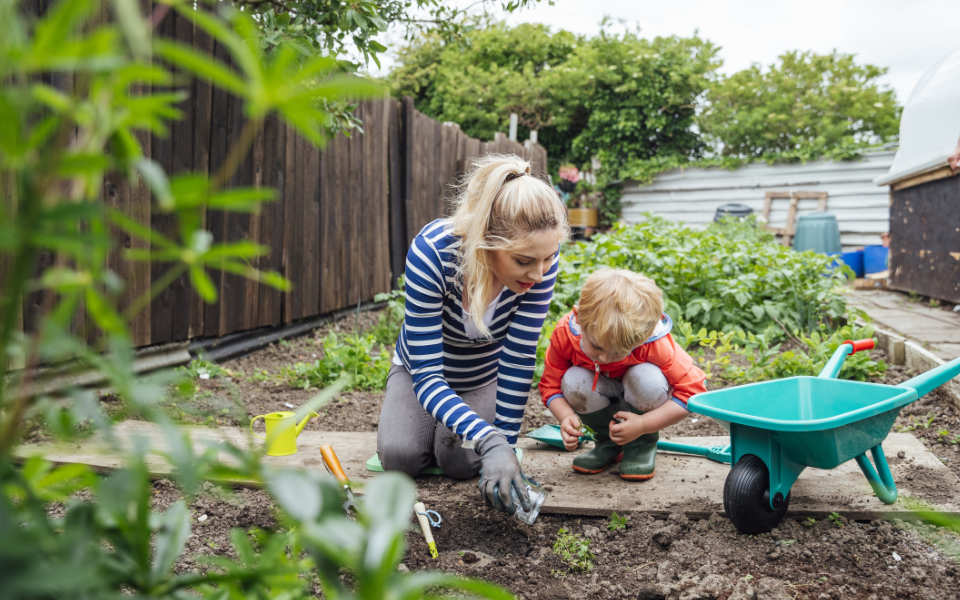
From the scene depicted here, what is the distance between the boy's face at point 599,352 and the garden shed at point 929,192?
396cm

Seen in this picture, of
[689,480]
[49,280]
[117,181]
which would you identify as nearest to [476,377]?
[689,480]

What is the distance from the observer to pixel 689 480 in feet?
7.20

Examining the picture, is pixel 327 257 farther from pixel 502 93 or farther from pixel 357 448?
pixel 502 93

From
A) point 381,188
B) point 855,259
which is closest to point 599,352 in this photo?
point 381,188

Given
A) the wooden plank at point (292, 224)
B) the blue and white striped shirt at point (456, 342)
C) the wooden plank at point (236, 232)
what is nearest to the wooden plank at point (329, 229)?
the wooden plank at point (292, 224)

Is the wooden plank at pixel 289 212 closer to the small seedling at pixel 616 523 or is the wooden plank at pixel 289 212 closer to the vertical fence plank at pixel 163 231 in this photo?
the vertical fence plank at pixel 163 231

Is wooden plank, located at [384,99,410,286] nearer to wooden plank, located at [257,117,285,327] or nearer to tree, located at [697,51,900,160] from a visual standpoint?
wooden plank, located at [257,117,285,327]

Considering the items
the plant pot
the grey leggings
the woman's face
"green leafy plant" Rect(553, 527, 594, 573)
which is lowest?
"green leafy plant" Rect(553, 527, 594, 573)

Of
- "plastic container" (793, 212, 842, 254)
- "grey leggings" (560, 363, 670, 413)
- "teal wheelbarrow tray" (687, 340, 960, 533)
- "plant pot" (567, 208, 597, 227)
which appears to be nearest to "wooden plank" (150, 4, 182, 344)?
"grey leggings" (560, 363, 670, 413)

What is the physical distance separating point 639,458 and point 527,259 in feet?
2.50

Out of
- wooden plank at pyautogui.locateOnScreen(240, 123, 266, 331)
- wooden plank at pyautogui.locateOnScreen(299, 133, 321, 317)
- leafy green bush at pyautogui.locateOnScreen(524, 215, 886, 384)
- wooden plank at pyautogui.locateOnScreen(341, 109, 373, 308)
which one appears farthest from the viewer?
wooden plank at pyautogui.locateOnScreen(341, 109, 373, 308)

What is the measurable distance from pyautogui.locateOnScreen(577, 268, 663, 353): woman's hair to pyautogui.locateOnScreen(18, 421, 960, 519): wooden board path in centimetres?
44

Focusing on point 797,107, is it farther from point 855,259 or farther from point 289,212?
point 289,212

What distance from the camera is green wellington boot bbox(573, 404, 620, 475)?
232cm
